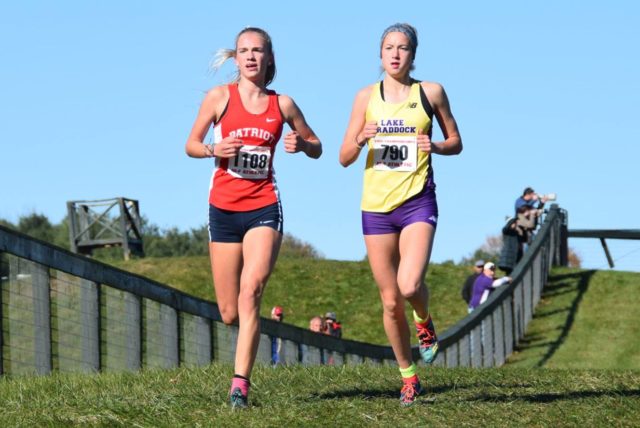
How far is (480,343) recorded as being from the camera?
87.4 ft

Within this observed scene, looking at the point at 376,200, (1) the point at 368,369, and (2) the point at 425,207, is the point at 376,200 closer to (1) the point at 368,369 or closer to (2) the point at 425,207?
(2) the point at 425,207

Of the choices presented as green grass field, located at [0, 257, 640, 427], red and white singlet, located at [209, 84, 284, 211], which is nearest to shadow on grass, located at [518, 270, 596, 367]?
green grass field, located at [0, 257, 640, 427]

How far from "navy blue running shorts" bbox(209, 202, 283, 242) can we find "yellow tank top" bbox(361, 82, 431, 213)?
27.7 inches

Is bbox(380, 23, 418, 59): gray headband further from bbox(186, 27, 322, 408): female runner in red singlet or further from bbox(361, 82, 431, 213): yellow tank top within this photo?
bbox(186, 27, 322, 408): female runner in red singlet

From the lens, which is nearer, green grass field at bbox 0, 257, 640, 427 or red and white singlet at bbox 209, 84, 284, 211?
green grass field at bbox 0, 257, 640, 427

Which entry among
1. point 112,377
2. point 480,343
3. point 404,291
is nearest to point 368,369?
point 112,377

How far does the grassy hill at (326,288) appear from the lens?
117ft

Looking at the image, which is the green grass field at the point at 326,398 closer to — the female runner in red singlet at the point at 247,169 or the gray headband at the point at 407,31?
the female runner in red singlet at the point at 247,169

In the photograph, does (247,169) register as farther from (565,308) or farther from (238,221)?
(565,308)

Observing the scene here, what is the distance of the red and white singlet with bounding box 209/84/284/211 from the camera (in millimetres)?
9273

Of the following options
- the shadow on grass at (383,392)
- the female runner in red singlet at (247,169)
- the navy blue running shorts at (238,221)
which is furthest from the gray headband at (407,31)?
the shadow on grass at (383,392)

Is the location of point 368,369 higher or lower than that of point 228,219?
lower

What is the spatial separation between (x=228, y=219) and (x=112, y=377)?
2.83 m

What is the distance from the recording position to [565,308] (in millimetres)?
34625
